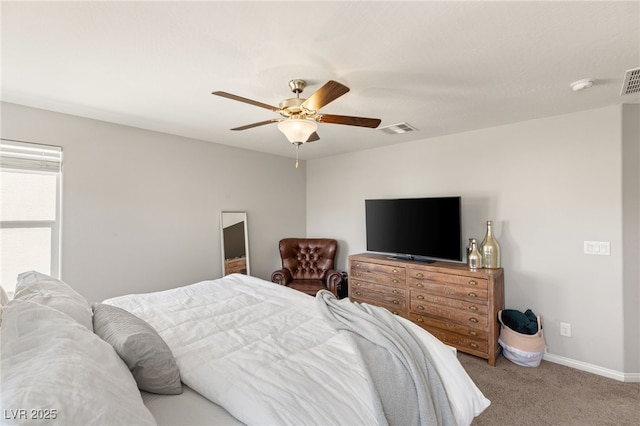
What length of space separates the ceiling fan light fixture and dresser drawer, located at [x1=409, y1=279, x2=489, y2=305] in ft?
7.31

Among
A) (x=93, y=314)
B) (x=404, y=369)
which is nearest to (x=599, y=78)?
(x=404, y=369)

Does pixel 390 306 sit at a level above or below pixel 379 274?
below

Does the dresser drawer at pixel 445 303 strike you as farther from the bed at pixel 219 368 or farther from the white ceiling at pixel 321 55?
the white ceiling at pixel 321 55

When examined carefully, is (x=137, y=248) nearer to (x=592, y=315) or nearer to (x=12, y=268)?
(x=12, y=268)

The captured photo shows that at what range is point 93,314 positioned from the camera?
1.65 metres

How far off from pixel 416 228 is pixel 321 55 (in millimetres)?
2447

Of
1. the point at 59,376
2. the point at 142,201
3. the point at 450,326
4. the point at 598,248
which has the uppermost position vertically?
the point at 142,201

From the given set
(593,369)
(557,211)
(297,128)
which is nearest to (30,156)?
(297,128)

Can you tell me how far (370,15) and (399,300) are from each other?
2.98 m

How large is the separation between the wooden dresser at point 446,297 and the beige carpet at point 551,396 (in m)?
0.24

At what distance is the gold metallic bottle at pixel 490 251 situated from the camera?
3193mm

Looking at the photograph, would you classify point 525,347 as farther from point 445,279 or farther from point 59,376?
point 59,376

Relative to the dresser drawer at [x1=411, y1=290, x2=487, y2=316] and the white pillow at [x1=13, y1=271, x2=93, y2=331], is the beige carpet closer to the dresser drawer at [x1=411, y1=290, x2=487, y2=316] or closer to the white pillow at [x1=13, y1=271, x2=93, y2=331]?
the dresser drawer at [x1=411, y1=290, x2=487, y2=316]

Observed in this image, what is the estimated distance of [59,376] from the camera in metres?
0.84
